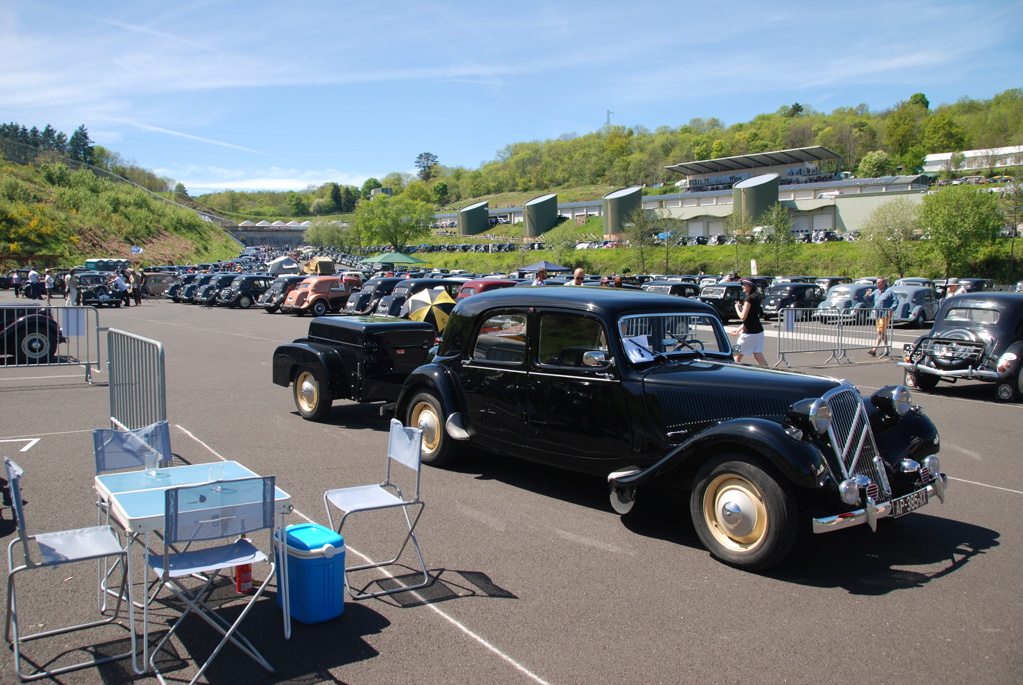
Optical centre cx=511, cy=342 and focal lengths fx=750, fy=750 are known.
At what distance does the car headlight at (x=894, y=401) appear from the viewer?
6.07 metres

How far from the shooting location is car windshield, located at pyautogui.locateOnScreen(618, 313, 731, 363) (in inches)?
248

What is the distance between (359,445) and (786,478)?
5194 mm

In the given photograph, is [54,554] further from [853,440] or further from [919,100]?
[919,100]

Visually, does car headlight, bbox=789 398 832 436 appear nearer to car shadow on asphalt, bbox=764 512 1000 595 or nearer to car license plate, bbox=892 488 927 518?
car license plate, bbox=892 488 927 518

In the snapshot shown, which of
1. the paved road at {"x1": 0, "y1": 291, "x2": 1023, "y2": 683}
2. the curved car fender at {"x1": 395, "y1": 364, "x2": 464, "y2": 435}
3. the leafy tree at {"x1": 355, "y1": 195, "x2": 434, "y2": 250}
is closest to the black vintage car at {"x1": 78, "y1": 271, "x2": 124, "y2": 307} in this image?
the paved road at {"x1": 0, "y1": 291, "x2": 1023, "y2": 683}

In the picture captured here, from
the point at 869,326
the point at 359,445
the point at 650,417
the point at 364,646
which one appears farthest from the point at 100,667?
the point at 869,326

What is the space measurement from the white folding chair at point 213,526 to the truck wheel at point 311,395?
5761mm

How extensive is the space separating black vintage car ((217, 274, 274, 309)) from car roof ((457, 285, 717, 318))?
3230 cm

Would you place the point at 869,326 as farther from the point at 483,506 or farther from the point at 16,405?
the point at 16,405

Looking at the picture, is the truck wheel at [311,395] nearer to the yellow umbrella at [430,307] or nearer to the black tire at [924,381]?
the yellow umbrella at [430,307]

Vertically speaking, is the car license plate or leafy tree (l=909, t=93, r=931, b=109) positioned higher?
leafy tree (l=909, t=93, r=931, b=109)

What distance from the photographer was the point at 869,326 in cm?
2433

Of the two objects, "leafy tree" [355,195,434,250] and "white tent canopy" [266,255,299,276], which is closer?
"white tent canopy" [266,255,299,276]

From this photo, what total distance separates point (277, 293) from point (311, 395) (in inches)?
989
